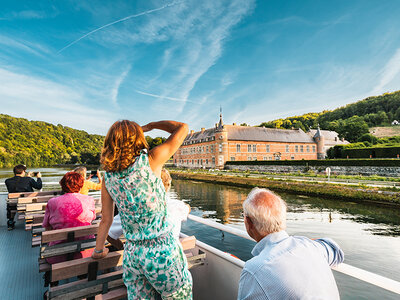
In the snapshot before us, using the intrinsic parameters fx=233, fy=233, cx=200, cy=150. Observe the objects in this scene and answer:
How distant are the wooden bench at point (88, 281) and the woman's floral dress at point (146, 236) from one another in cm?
53

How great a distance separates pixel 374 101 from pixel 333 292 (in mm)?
105494

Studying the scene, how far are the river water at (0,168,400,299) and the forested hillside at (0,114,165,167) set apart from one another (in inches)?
1726

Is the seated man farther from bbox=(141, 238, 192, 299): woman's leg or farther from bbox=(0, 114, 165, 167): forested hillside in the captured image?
bbox=(0, 114, 165, 167): forested hillside

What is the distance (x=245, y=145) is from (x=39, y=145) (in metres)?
67.5

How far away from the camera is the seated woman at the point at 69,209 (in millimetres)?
2420

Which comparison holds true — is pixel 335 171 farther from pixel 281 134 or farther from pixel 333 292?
pixel 333 292

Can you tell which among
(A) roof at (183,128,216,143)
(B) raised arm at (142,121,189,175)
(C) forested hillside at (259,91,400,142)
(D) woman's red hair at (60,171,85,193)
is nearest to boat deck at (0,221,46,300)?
(D) woman's red hair at (60,171,85,193)

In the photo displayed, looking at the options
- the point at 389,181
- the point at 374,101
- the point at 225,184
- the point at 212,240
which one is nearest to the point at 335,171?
the point at 389,181

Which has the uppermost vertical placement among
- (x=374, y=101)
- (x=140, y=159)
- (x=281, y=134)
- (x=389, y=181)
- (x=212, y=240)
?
(x=374, y=101)

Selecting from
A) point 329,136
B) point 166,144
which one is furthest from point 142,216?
point 329,136

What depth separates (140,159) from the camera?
4.13ft

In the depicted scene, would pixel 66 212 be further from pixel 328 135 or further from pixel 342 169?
pixel 328 135

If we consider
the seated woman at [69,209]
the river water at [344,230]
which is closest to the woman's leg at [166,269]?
the seated woman at [69,209]

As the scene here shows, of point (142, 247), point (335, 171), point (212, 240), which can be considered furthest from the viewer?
point (335, 171)
